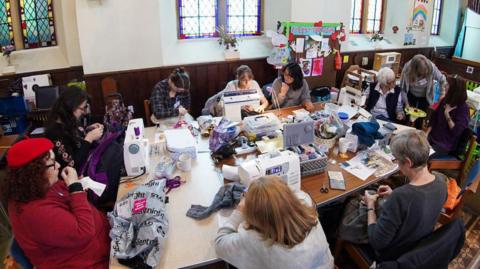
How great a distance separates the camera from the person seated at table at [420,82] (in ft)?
10.8

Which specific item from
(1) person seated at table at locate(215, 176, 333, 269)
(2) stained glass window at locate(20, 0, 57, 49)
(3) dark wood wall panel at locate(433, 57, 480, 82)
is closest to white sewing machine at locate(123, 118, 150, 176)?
(1) person seated at table at locate(215, 176, 333, 269)

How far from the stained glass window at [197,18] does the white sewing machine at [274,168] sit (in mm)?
3092

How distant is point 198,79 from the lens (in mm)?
4445

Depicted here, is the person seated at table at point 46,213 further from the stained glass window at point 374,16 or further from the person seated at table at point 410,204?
the stained glass window at point 374,16

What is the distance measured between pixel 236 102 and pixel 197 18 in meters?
2.20

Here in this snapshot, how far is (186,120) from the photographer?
294cm

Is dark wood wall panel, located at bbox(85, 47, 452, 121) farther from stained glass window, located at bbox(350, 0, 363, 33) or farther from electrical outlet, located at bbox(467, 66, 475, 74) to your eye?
electrical outlet, located at bbox(467, 66, 475, 74)

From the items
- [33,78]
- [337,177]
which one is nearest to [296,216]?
[337,177]

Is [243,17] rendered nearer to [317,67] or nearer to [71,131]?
[317,67]

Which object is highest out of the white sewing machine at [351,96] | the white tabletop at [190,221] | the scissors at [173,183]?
the white sewing machine at [351,96]

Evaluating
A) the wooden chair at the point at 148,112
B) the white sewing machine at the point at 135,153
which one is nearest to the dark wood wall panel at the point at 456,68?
the wooden chair at the point at 148,112

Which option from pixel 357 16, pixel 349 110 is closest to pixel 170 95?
pixel 349 110

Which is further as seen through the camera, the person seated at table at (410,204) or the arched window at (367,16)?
the arched window at (367,16)

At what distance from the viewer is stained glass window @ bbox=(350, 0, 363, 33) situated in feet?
18.3
